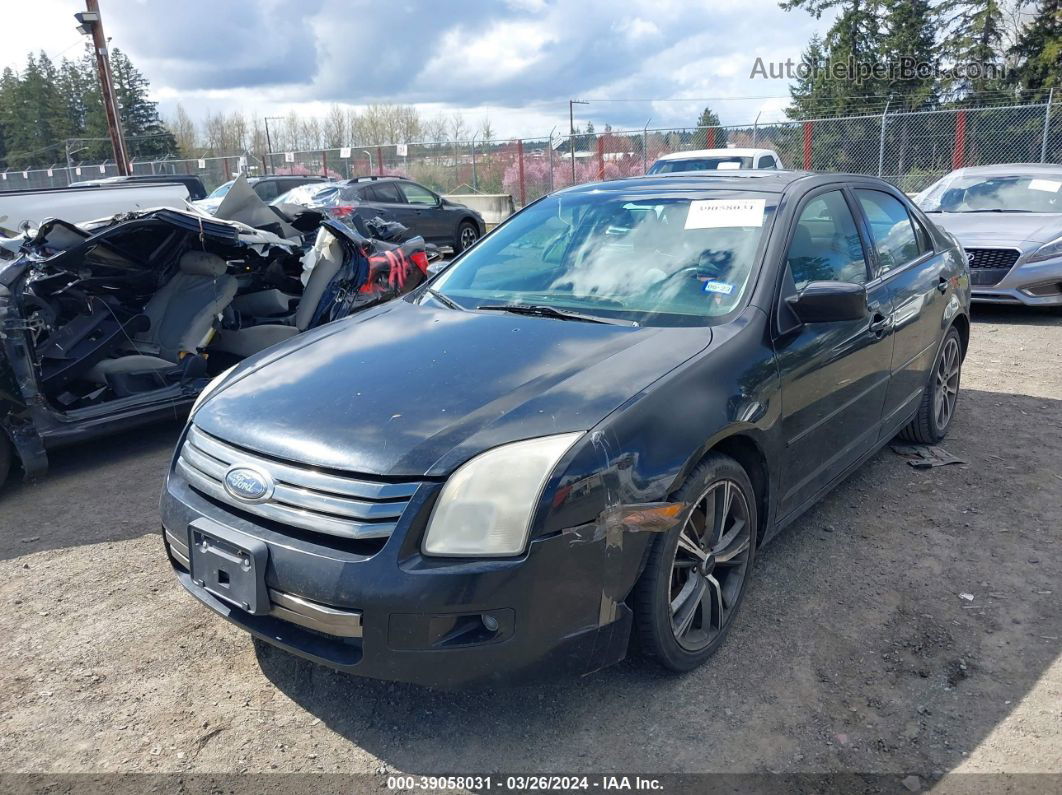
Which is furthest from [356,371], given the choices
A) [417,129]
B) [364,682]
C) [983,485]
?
[417,129]

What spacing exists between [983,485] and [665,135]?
60.5 ft

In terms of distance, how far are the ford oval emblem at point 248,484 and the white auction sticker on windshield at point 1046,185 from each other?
9.41 metres

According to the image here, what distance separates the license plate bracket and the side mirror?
6.88 feet

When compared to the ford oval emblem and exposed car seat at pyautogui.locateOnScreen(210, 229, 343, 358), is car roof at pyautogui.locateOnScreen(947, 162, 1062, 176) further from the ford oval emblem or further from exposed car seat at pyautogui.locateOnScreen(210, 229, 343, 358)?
the ford oval emblem

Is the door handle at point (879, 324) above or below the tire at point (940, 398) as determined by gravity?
above

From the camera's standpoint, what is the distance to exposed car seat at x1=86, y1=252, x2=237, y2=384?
576cm

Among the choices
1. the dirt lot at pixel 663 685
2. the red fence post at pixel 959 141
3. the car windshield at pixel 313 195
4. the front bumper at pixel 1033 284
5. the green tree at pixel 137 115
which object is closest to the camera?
the dirt lot at pixel 663 685

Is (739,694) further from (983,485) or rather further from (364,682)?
(983,485)

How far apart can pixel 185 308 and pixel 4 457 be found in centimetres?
170

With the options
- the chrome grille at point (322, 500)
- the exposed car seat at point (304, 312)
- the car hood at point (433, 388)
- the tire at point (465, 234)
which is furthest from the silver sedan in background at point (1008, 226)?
the tire at point (465, 234)

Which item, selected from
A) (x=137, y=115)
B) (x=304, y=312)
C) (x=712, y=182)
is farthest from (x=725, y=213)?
(x=137, y=115)

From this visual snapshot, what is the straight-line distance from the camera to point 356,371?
2.87 meters

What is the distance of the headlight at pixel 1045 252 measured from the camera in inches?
311

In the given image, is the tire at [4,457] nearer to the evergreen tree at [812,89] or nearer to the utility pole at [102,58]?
the utility pole at [102,58]
